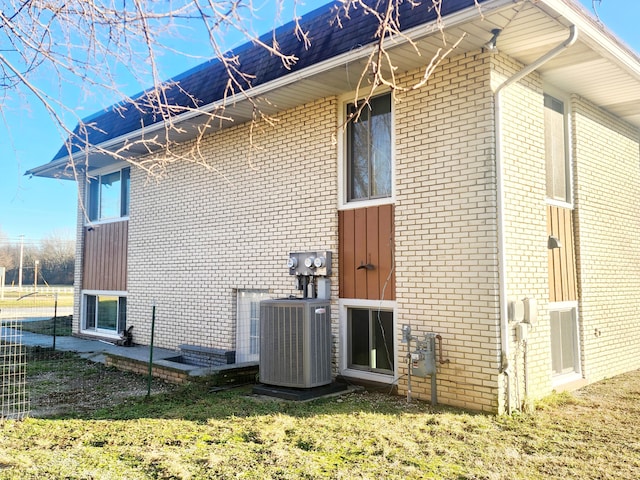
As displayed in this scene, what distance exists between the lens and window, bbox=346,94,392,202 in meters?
7.57

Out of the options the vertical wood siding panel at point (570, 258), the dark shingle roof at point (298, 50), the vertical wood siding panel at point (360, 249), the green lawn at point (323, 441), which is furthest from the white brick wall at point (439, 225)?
the dark shingle roof at point (298, 50)

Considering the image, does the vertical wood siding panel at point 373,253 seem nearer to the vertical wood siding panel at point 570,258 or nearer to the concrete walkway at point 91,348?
the vertical wood siding panel at point 570,258

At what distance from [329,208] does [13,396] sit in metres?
5.17

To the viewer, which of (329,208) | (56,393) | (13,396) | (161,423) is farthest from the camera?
(329,208)

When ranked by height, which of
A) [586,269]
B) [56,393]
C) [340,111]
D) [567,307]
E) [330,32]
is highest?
[330,32]

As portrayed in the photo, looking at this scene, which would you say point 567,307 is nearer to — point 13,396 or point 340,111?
point 340,111

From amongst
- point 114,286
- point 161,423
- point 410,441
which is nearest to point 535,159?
point 410,441

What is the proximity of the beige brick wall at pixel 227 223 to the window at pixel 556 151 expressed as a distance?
10.6ft

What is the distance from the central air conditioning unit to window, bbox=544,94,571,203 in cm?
390

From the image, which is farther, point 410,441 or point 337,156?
point 337,156

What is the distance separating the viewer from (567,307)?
25.6 ft

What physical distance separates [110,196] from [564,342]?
36.5 feet

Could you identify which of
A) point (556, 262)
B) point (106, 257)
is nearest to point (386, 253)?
point (556, 262)

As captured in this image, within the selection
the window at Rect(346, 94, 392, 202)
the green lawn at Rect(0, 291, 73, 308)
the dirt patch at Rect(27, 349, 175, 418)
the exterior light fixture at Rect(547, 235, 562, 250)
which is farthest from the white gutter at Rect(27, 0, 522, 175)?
the green lawn at Rect(0, 291, 73, 308)
